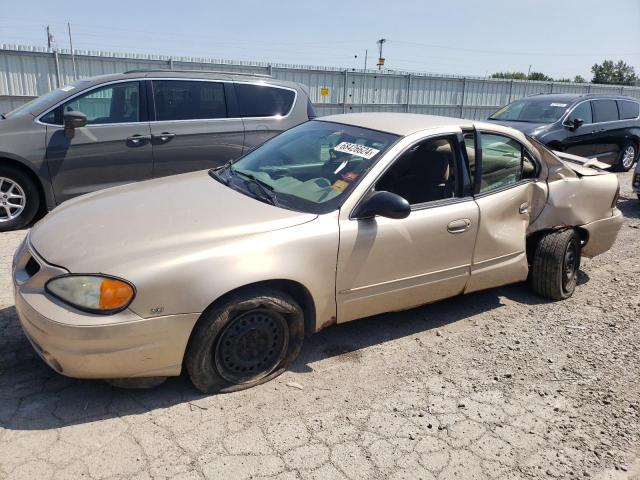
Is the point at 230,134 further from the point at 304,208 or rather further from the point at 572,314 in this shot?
the point at 572,314

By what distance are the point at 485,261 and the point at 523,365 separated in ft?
2.67

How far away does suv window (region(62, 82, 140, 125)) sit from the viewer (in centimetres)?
607

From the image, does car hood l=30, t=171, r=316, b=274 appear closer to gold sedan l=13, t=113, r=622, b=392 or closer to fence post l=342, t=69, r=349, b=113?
gold sedan l=13, t=113, r=622, b=392

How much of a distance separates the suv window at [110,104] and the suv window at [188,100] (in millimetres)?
261

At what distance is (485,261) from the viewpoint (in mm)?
4043

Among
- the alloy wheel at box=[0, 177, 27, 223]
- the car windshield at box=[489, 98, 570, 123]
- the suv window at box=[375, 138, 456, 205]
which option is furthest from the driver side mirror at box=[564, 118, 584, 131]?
the alloy wheel at box=[0, 177, 27, 223]

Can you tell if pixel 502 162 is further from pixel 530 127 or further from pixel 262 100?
pixel 530 127

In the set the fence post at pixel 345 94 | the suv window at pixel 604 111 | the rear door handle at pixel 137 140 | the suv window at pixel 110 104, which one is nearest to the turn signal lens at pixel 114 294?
the rear door handle at pixel 137 140

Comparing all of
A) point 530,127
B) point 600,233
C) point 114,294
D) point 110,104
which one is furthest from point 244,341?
point 530,127

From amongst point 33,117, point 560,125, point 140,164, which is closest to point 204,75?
point 140,164

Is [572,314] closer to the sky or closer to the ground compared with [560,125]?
closer to the ground

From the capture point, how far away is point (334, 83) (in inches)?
610

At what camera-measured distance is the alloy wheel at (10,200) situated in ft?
19.0

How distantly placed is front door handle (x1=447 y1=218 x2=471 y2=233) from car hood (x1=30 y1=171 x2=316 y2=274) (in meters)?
1.10
